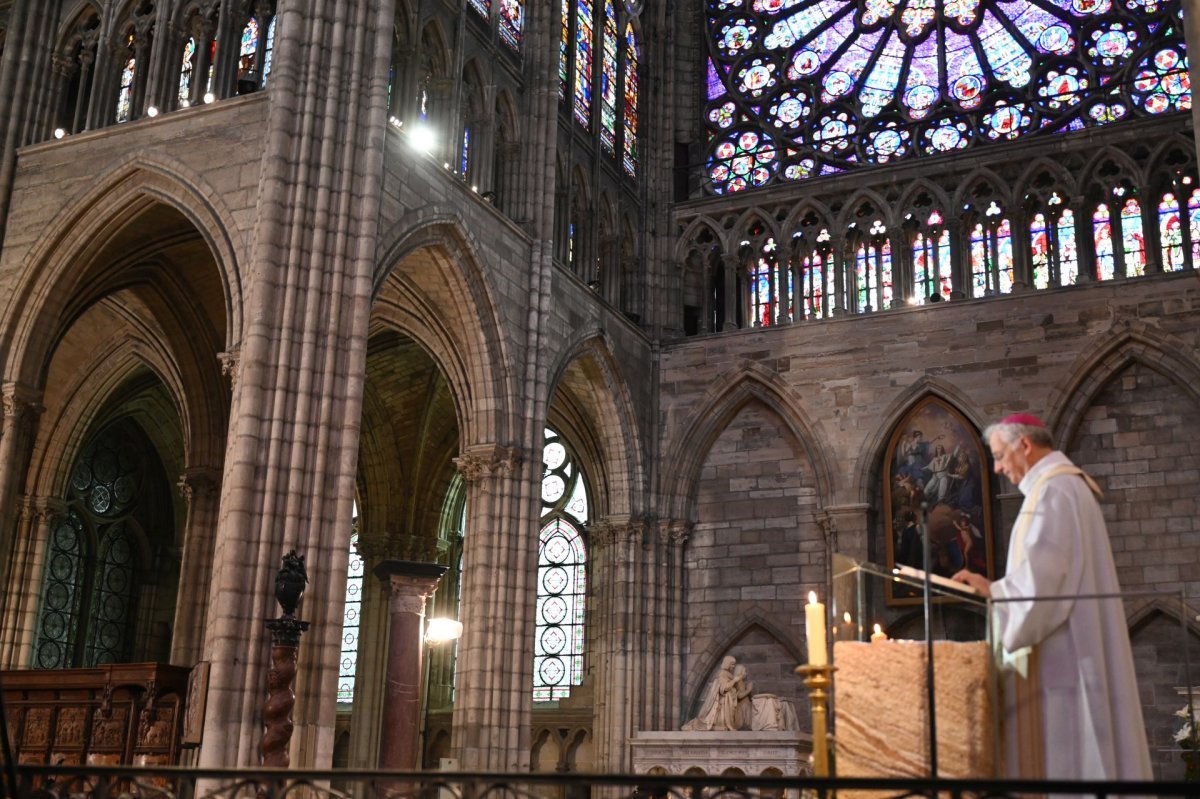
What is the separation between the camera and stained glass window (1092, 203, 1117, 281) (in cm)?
2000

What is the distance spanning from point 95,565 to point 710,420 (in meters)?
12.9

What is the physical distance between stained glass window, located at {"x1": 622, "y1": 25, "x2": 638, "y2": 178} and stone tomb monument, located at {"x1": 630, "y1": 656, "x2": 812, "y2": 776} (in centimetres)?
910

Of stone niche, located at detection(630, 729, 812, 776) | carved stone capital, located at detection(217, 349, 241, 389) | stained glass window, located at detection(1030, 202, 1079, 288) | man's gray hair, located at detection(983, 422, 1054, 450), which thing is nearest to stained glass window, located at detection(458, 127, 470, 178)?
carved stone capital, located at detection(217, 349, 241, 389)

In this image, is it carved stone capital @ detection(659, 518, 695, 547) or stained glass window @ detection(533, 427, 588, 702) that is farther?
stained glass window @ detection(533, 427, 588, 702)

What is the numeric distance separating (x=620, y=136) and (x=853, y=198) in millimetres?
4238

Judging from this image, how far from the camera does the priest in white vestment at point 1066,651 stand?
165 inches

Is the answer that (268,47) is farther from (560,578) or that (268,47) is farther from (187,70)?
(560,578)

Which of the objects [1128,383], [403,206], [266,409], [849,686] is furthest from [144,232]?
[849,686]

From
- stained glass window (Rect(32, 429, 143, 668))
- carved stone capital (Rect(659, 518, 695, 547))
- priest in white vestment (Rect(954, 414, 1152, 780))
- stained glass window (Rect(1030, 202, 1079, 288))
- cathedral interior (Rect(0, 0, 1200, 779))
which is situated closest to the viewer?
priest in white vestment (Rect(954, 414, 1152, 780))

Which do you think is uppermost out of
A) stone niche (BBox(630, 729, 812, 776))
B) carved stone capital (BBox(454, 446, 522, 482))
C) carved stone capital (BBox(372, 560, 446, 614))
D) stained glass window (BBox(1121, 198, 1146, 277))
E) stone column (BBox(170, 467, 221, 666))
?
stained glass window (BBox(1121, 198, 1146, 277))

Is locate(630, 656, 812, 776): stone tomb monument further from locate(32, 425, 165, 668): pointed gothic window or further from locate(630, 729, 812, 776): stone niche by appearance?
locate(32, 425, 165, 668): pointed gothic window

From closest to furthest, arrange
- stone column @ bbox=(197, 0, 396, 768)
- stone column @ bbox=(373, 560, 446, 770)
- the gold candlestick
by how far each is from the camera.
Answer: the gold candlestick
stone column @ bbox=(373, 560, 446, 770)
stone column @ bbox=(197, 0, 396, 768)

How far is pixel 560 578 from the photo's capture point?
2486 centimetres

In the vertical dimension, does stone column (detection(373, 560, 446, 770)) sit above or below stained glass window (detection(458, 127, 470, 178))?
below
